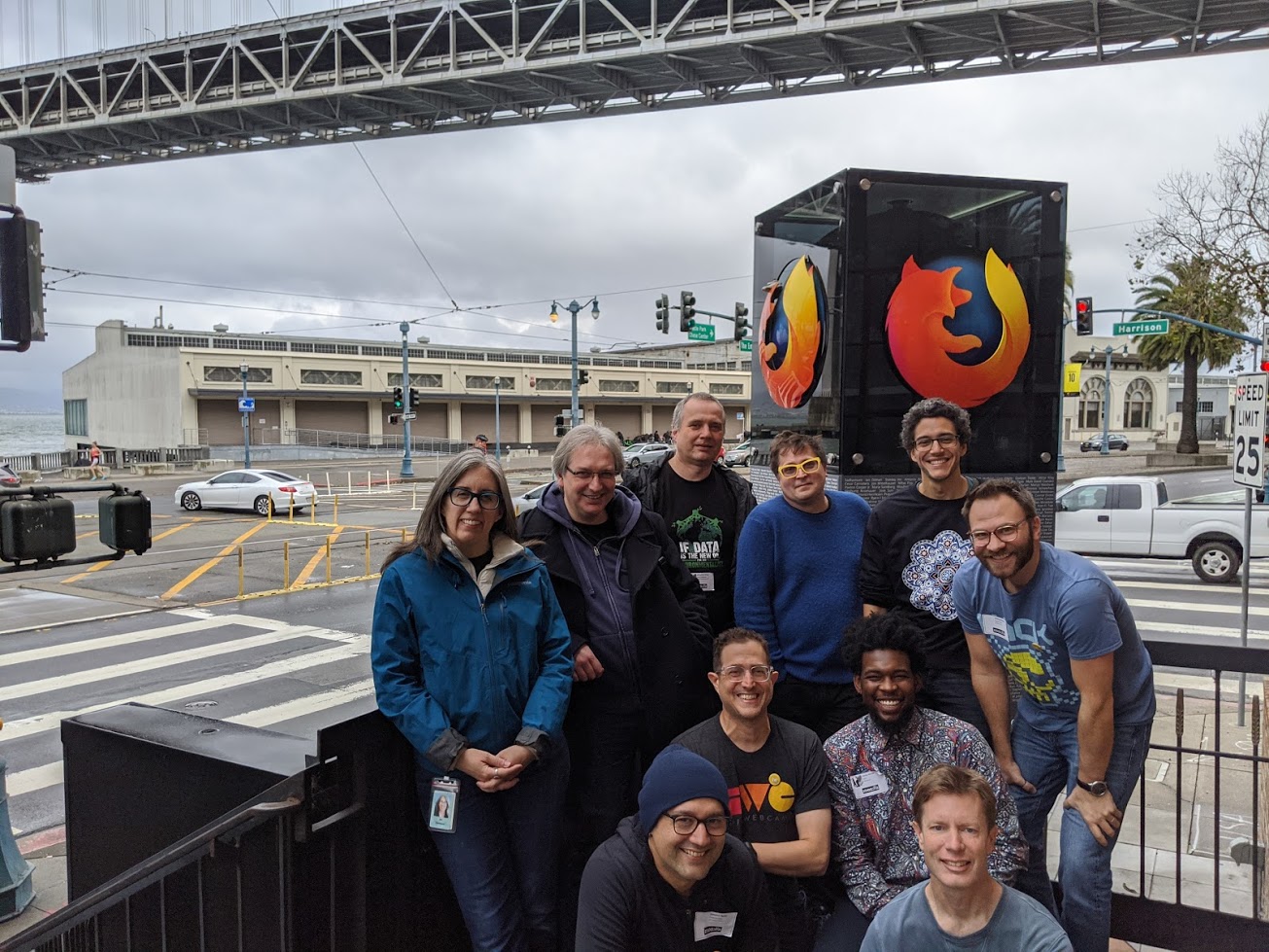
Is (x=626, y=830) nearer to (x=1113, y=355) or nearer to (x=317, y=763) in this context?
(x=317, y=763)

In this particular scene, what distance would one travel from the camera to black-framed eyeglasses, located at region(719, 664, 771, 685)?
9.65 ft

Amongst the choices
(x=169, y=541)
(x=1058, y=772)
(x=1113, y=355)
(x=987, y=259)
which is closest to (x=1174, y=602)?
(x=987, y=259)

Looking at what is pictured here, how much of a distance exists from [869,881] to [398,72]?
134 feet

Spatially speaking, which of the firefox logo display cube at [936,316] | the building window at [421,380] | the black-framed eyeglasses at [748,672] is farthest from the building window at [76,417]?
the black-framed eyeglasses at [748,672]

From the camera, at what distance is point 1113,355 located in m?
74.6

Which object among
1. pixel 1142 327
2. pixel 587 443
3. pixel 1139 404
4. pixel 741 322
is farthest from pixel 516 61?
pixel 1139 404

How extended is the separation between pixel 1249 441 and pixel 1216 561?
847 cm

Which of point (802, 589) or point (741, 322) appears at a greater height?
point (741, 322)

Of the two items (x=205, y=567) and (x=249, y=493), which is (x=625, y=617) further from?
(x=249, y=493)

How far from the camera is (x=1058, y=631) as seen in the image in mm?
2848

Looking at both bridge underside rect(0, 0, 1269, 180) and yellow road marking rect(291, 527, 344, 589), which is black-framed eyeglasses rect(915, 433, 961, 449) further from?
bridge underside rect(0, 0, 1269, 180)

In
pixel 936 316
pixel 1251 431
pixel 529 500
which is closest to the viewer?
pixel 936 316

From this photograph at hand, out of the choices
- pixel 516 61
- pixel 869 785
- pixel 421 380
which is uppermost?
pixel 516 61

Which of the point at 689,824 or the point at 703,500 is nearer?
the point at 689,824
